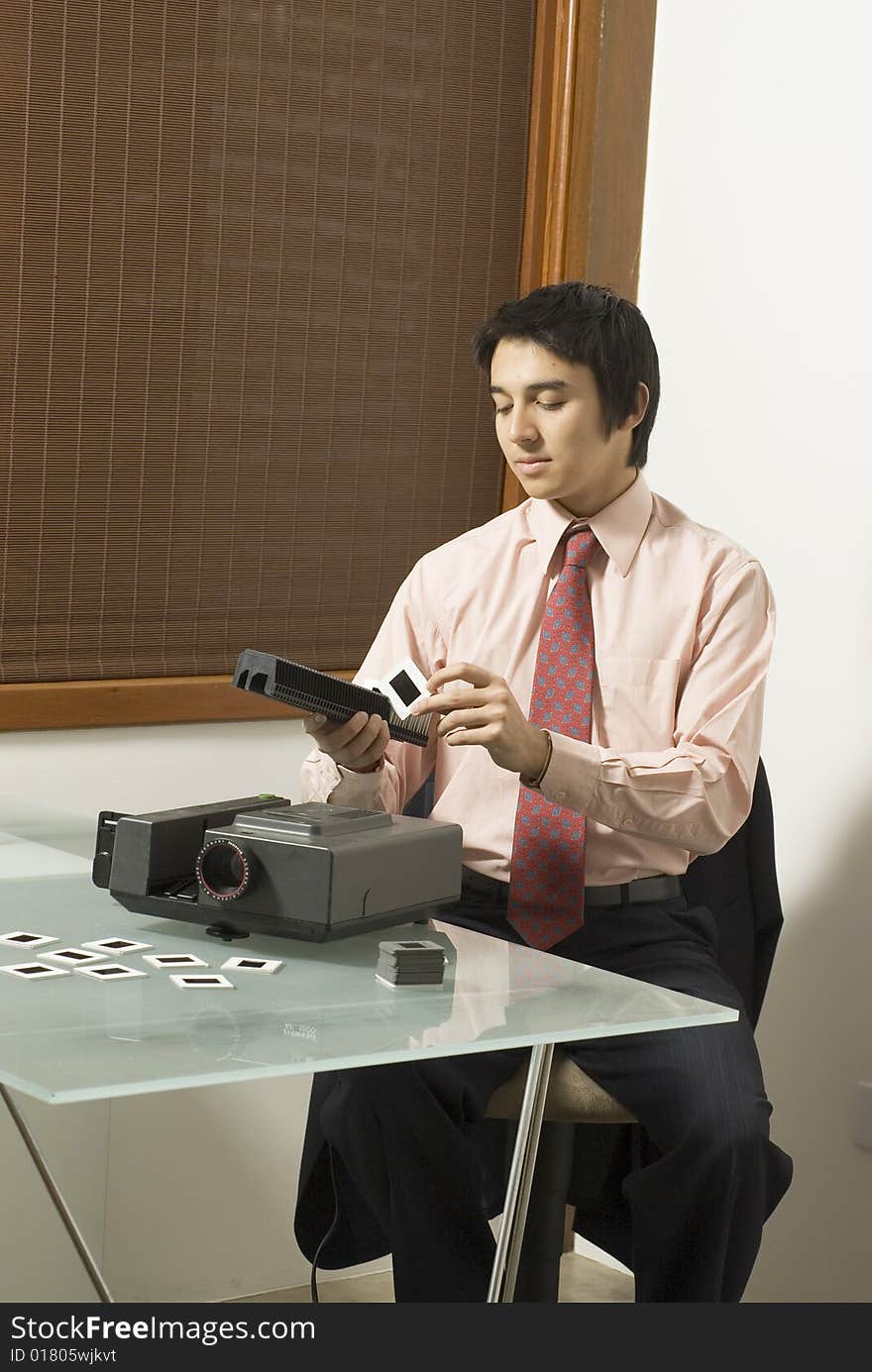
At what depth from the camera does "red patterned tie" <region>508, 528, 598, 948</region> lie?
2.25m

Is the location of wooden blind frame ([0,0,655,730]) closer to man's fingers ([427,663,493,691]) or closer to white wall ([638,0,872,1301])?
white wall ([638,0,872,1301])

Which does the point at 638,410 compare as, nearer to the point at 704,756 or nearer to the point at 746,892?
the point at 704,756

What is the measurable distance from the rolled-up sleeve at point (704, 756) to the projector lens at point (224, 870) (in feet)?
1.62

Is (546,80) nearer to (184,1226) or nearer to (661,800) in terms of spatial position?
(661,800)

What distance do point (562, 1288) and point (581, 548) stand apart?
4.81ft

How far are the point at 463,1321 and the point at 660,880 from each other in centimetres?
69

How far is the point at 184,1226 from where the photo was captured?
2863mm

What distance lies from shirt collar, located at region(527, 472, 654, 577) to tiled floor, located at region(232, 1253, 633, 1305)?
1355 millimetres

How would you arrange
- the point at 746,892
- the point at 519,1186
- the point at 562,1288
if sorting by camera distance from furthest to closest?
the point at 562,1288 → the point at 746,892 → the point at 519,1186

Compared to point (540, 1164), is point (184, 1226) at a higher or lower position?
lower

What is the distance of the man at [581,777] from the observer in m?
2.03

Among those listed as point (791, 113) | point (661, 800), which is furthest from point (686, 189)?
point (661, 800)

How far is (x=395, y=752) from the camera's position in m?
2.41

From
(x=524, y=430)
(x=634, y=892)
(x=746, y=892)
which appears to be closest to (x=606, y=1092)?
(x=634, y=892)
